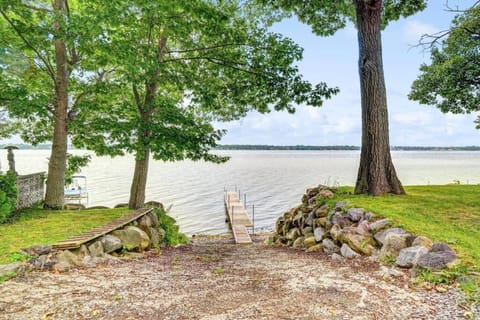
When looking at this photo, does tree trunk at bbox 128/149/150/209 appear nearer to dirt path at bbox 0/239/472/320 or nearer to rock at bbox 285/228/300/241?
rock at bbox 285/228/300/241

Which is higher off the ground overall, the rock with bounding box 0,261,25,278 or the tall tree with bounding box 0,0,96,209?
the tall tree with bounding box 0,0,96,209

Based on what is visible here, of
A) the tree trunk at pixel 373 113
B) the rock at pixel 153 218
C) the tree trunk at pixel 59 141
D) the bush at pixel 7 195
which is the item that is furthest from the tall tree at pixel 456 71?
the bush at pixel 7 195

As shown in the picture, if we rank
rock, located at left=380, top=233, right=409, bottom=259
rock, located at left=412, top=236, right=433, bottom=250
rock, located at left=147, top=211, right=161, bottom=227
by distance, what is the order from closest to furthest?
rock, located at left=412, top=236, right=433, bottom=250 → rock, located at left=380, top=233, right=409, bottom=259 → rock, located at left=147, top=211, right=161, bottom=227

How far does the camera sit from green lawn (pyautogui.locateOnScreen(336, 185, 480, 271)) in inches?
177

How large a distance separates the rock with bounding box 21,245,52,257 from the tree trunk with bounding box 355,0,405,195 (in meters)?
7.01

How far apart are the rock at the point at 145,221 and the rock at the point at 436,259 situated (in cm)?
633

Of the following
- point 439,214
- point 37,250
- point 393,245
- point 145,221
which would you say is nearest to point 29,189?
point 145,221

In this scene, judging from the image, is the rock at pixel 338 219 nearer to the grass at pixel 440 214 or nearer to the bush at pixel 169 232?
the grass at pixel 440 214

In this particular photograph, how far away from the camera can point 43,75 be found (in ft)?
36.1

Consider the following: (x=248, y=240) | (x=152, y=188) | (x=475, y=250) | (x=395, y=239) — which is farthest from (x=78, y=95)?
(x=152, y=188)

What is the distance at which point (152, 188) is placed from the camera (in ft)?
99.5

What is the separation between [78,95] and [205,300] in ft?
33.5

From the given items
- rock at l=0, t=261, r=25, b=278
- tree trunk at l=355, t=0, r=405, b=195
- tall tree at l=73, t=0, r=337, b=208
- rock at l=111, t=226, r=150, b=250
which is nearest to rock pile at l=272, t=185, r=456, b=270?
tree trunk at l=355, t=0, r=405, b=195

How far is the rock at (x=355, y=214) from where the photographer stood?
6.27m
